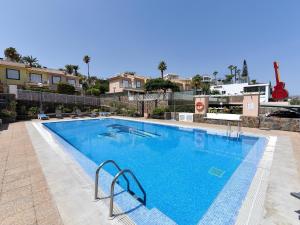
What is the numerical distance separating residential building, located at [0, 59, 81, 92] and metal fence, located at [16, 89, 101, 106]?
763 cm

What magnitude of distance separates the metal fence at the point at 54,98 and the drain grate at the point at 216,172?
77.2 ft

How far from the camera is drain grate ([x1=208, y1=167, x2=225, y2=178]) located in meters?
5.85

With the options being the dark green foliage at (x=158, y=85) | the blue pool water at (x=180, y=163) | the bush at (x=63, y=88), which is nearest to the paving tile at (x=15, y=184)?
the blue pool water at (x=180, y=163)

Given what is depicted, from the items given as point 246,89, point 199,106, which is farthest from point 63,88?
point 246,89

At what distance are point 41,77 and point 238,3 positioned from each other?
3656cm

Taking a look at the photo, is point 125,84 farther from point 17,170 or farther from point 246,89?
point 17,170

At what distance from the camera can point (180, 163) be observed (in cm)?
710

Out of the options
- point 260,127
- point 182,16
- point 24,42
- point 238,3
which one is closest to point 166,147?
point 260,127

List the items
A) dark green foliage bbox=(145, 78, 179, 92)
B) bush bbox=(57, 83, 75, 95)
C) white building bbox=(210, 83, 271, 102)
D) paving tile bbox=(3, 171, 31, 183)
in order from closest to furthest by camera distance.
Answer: paving tile bbox=(3, 171, 31, 183)
bush bbox=(57, 83, 75, 95)
dark green foliage bbox=(145, 78, 179, 92)
white building bbox=(210, 83, 271, 102)

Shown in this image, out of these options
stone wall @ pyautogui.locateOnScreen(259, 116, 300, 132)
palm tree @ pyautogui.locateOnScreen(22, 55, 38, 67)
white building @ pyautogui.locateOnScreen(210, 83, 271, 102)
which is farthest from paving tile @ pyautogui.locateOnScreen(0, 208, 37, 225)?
palm tree @ pyautogui.locateOnScreen(22, 55, 38, 67)

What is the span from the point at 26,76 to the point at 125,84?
20.1 m

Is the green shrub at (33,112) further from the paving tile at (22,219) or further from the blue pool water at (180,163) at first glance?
the paving tile at (22,219)

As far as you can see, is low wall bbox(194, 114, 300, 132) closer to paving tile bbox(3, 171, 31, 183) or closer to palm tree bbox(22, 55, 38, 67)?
paving tile bbox(3, 171, 31, 183)

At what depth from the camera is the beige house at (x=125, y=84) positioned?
38856 millimetres
